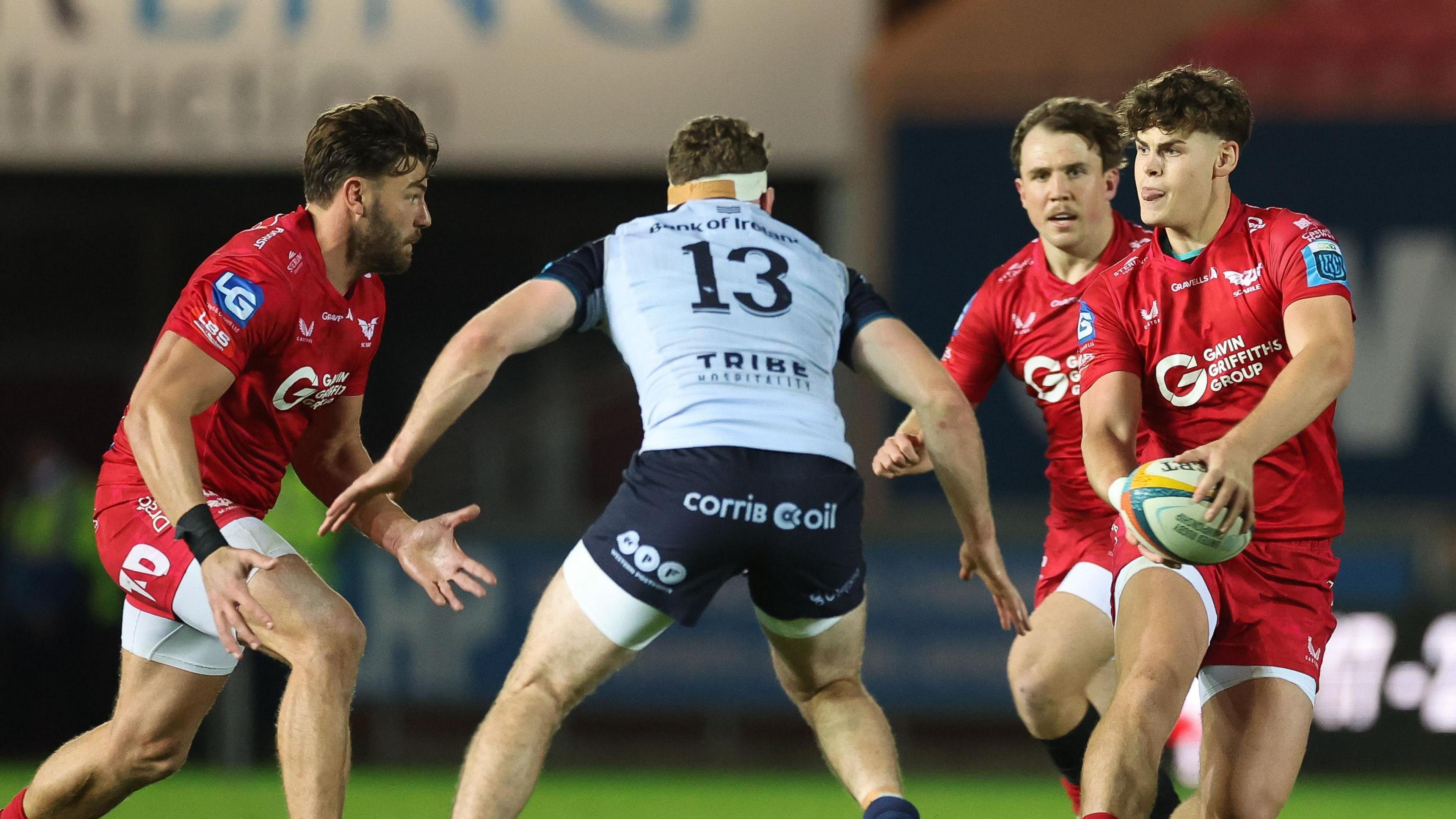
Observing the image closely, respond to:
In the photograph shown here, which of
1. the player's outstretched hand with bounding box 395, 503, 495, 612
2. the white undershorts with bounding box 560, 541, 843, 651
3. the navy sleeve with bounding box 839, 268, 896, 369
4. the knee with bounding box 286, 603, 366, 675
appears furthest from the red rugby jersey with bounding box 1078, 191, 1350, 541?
the knee with bounding box 286, 603, 366, 675

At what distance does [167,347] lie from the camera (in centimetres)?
479

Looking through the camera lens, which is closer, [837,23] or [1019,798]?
[1019,798]

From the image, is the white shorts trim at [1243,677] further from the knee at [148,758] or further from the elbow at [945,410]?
the knee at [148,758]

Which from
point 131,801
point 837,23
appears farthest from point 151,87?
point 131,801

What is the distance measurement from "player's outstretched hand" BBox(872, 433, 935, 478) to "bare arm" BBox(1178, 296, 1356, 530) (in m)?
1.22

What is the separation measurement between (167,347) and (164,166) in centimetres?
943

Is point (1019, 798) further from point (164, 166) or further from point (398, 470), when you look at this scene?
point (164, 166)

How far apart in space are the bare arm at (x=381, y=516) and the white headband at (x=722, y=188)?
1075mm

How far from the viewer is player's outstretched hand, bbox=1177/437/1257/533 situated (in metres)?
4.16

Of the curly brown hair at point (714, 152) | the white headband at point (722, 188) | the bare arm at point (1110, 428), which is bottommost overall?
the bare arm at point (1110, 428)

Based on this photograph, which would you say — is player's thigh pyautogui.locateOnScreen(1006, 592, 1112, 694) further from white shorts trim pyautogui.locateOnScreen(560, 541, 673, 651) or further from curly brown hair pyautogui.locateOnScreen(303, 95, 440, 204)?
curly brown hair pyautogui.locateOnScreen(303, 95, 440, 204)

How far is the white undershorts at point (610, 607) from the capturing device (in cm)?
447

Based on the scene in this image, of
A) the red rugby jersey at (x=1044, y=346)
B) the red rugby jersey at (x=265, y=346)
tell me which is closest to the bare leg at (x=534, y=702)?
the red rugby jersey at (x=265, y=346)

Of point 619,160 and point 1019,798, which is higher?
point 619,160
